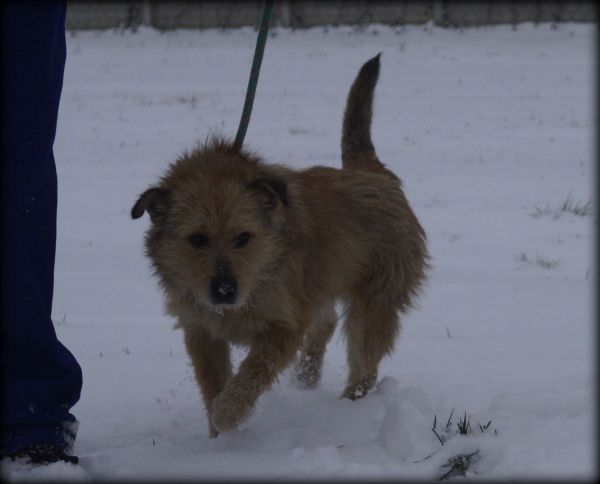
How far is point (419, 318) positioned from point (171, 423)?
176 centimetres

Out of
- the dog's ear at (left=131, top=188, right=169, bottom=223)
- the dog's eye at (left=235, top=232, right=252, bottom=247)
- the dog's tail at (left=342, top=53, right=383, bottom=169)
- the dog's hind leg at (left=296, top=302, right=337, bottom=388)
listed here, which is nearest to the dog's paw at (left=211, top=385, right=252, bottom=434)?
the dog's eye at (left=235, top=232, right=252, bottom=247)

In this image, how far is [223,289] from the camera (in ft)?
10.2

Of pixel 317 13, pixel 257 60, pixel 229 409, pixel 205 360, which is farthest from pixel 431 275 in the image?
pixel 317 13

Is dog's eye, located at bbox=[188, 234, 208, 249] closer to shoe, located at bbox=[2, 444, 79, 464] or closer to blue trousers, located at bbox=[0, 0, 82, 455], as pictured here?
blue trousers, located at bbox=[0, 0, 82, 455]

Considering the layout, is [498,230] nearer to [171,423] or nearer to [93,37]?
[171,423]

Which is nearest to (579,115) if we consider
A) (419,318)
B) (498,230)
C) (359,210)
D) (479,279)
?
(498,230)

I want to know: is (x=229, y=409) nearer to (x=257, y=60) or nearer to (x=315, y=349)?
(x=315, y=349)

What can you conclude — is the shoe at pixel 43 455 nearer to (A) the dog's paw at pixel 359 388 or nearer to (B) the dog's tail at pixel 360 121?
(A) the dog's paw at pixel 359 388

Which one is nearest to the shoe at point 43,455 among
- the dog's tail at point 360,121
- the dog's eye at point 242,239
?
the dog's eye at point 242,239

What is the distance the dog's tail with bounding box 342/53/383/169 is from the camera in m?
4.16

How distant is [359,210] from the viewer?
3.89m

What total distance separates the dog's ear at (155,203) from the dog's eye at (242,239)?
30cm

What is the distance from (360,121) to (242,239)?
1.23 m

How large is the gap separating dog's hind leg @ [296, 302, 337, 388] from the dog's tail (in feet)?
2.38
